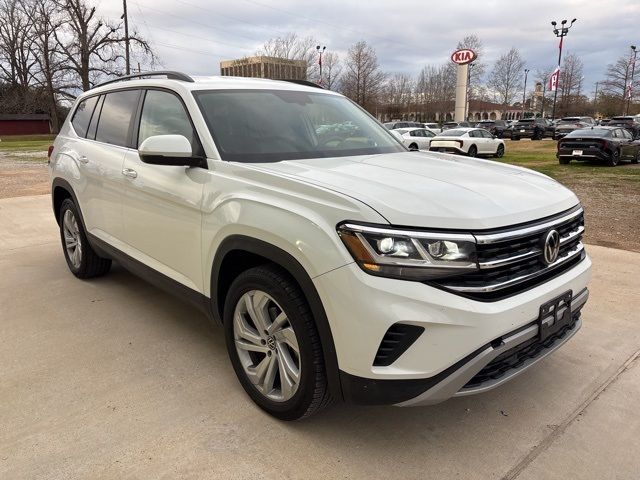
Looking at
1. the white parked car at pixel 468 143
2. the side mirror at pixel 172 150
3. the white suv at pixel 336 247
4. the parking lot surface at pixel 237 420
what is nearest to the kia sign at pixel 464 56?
the white parked car at pixel 468 143

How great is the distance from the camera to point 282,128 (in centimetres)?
329

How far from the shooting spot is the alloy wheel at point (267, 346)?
8.25ft

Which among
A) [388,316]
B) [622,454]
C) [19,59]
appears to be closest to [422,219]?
[388,316]

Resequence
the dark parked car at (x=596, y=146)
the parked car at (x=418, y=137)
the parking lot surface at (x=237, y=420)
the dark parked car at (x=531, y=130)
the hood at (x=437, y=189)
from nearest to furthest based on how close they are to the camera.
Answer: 1. the hood at (x=437, y=189)
2. the parking lot surface at (x=237, y=420)
3. the dark parked car at (x=596, y=146)
4. the parked car at (x=418, y=137)
5. the dark parked car at (x=531, y=130)

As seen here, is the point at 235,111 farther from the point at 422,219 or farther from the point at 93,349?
the point at 93,349

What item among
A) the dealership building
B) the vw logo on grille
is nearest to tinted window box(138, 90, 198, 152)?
the vw logo on grille

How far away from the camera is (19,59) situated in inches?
2461

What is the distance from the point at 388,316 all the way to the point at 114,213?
2737 mm

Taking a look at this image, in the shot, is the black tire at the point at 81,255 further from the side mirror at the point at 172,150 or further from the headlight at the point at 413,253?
the headlight at the point at 413,253

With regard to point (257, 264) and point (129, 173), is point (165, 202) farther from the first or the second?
point (257, 264)

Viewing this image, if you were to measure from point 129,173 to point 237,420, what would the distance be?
1939 millimetres

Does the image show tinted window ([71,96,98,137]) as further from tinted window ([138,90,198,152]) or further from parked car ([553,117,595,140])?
parked car ([553,117,595,140])

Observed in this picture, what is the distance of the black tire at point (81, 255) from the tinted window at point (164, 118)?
1.47 metres

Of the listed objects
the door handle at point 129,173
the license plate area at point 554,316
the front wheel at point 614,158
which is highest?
the door handle at point 129,173
